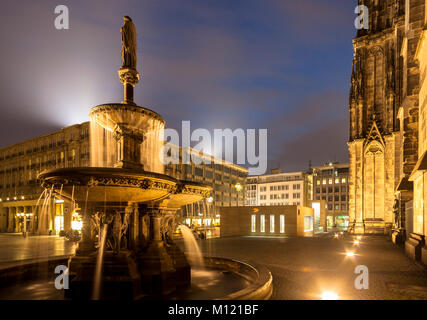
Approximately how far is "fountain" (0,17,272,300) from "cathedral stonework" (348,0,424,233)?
3001 centimetres

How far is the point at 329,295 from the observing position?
762cm

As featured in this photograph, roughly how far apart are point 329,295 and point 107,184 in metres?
5.78

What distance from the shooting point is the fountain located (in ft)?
24.1

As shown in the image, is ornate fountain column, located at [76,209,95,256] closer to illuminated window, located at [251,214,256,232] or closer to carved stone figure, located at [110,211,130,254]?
carved stone figure, located at [110,211,130,254]

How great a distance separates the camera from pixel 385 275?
1043cm

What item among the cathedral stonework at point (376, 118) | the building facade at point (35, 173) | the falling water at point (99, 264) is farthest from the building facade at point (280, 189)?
the falling water at point (99, 264)

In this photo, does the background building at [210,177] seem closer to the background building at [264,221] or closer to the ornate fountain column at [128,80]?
the background building at [264,221]

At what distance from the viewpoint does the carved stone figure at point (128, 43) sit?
9.84m

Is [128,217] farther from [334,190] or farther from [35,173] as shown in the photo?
[334,190]

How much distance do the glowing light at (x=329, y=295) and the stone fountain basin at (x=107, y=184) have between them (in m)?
4.53

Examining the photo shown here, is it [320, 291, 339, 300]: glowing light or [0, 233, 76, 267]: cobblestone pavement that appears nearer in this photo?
[320, 291, 339, 300]: glowing light

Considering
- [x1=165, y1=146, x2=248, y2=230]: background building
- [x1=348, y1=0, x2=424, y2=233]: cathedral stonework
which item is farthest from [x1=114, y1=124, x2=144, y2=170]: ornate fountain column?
[x1=165, y1=146, x2=248, y2=230]: background building

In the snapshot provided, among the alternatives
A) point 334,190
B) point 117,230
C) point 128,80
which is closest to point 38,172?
point 128,80
